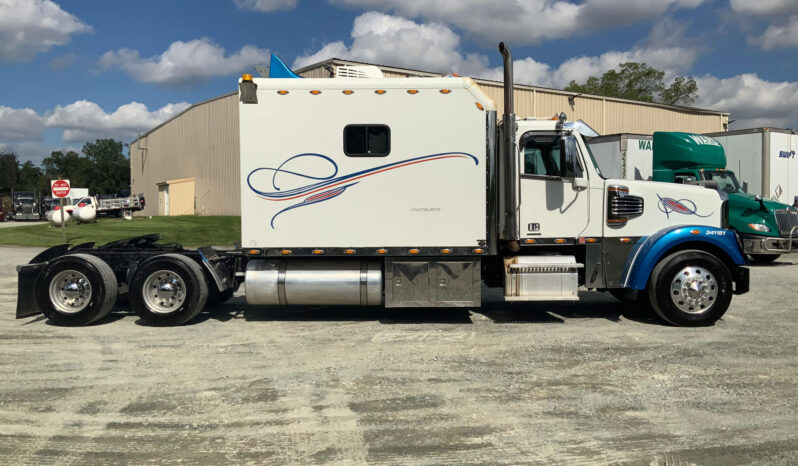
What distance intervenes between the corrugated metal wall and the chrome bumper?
2553 centimetres

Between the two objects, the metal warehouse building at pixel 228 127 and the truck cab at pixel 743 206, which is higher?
the metal warehouse building at pixel 228 127

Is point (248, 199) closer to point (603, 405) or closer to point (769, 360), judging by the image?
point (603, 405)

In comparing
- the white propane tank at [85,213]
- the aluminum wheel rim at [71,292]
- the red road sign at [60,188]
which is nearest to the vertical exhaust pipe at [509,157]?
the aluminum wheel rim at [71,292]

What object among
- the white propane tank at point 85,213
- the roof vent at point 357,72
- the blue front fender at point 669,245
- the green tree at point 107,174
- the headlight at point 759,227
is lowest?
the blue front fender at point 669,245

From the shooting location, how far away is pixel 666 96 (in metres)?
56.0

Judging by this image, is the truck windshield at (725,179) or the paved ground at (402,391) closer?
the paved ground at (402,391)

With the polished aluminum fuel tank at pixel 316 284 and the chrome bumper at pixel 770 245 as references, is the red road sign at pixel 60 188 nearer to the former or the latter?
the polished aluminum fuel tank at pixel 316 284

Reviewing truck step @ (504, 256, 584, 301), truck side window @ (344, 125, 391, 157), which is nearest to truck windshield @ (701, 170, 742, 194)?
truck step @ (504, 256, 584, 301)

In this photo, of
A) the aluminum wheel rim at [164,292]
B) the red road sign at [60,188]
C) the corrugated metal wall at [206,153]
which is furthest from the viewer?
the corrugated metal wall at [206,153]

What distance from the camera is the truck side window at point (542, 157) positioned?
7.68 m

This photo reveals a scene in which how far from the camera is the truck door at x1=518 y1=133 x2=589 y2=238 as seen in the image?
769 centimetres

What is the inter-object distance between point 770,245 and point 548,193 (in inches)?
400

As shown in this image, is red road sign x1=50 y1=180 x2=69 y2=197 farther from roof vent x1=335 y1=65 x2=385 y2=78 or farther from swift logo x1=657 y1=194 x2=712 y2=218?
swift logo x1=657 y1=194 x2=712 y2=218

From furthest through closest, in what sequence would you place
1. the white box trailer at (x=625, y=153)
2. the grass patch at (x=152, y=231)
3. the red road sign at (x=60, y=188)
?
1. the grass patch at (x=152, y=231)
2. the red road sign at (x=60, y=188)
3. the white box trailer at (x=625, y=153)
